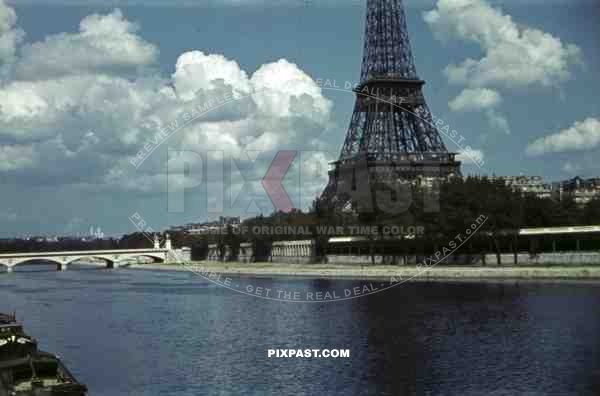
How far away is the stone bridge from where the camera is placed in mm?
126775

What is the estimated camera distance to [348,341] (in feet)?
122

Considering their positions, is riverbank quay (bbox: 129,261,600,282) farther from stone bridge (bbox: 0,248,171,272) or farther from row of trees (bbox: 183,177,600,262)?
stone bridge (bbox: 0,248,171,272)

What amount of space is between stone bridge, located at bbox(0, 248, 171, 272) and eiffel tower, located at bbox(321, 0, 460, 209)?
4175 cm

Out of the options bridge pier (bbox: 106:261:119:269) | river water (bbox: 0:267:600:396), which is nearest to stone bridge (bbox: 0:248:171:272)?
bridge pier (bbox: 106:261:119:269)

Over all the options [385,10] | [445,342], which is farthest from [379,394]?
[385,10]

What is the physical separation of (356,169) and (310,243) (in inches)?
441

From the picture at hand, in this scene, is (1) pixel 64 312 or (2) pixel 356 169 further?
(2) pixel 356 169

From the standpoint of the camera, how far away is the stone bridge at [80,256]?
12678cm

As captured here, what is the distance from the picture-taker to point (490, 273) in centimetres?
6631

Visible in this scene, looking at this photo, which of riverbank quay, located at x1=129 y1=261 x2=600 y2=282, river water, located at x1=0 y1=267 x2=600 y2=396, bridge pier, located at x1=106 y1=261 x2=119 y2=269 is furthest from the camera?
bridge pier, located at x1=106 y1=261 x2=119 y2=269

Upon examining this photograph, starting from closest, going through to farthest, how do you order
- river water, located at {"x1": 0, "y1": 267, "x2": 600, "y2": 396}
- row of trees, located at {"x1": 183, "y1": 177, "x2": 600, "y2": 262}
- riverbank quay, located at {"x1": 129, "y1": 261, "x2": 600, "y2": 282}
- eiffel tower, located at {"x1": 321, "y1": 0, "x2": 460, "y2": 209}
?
river water, located at {"x1": 0, "y1": 267, "x2": 600, "y2": 396}, riverbank quay, located at {"x1": 129, "y1": 261, "x2": 600, "y2": 282}, row of trees, located at {"x1": 183, "y1": 177, "x2": 600, "y2": 262}, eiffel tower, located at {"x1": 321, "y1": 0, "x2": 460, "y2": 209}

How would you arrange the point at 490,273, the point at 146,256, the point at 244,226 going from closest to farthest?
the point at 490,273 → the point at 244,226 → the point at 146,256

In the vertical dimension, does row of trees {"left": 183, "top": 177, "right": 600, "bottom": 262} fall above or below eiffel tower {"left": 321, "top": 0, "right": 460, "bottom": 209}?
below

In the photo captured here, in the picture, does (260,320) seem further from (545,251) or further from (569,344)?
(545,251)
